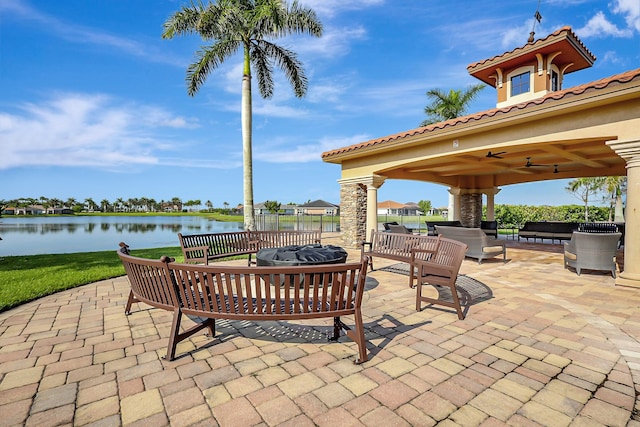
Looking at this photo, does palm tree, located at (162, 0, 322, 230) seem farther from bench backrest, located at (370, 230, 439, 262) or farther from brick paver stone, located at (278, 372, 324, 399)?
brick paver stone, located at (278, 372, 324, 399)

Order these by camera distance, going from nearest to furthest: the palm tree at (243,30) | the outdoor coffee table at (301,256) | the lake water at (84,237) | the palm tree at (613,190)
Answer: the outdoor coffee table at (301,256) → the palm tree at (243,30) → the lake water at (84,237) → the palm tree at (613,190)

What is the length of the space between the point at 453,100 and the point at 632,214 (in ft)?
55.1

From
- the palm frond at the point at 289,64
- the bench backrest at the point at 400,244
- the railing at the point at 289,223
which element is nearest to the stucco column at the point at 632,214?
the bench backrest at the point at 400,244

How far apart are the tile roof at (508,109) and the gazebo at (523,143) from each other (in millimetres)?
17

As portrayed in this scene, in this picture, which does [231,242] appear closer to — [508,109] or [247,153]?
[247,153]

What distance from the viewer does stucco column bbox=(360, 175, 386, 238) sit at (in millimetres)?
10469

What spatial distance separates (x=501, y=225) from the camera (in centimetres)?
2189

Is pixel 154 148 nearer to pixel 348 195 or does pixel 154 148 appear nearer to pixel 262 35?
pixel 262 35

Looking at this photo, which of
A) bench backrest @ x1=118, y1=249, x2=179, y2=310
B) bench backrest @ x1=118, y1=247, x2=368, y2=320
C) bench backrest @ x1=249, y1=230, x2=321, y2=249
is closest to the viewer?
bench backrest @ x1=118, y1=247, x2=368, y2=320

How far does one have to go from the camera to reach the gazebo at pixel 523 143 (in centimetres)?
522

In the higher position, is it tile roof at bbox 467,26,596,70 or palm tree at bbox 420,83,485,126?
palm tree at bbox 420,83,485,126

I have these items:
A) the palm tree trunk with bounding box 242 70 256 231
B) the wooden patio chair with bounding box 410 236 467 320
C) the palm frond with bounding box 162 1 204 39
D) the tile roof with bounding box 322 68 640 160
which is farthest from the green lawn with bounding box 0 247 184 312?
the palm frond with bounding box 162 1 204 39

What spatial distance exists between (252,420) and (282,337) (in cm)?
131

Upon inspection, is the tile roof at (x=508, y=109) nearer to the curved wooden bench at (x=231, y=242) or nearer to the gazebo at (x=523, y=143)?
the gazebo at (x=523, y=143)
